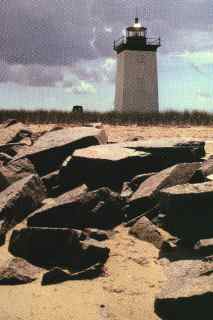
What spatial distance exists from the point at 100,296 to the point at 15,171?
3735 millimetres

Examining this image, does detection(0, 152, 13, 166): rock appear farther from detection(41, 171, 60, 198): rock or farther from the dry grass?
the dry grass

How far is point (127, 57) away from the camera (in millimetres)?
37031

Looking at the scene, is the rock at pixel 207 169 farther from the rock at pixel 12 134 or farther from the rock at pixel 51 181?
the rock at pixel 12 134

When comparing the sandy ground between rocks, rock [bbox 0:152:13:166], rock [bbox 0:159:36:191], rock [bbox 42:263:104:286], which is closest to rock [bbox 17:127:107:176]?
rock [bbox 0:159:36:191]

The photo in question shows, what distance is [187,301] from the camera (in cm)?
444

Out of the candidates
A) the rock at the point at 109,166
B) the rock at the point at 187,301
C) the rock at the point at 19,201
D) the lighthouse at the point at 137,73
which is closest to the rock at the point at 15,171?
the rock at the point at 19,201

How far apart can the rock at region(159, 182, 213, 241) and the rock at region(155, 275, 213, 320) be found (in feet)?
4.38

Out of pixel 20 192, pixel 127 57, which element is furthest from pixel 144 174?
pixel 127 57

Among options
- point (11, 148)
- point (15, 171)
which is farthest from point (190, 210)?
point (11, 148)

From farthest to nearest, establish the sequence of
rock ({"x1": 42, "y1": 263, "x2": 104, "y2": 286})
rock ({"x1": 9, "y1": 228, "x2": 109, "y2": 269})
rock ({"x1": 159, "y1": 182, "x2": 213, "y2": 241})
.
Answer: rock ({"x1": 159, "y1": 182, "x2": 213, "y2": 241})
rock ({"x1": 9, "y1": 228, "x2": 109, "y2": 269})
rock ({"x1": 42, "y1": 263, "x2": 104, "y2": 286})

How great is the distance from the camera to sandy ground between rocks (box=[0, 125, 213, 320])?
15.5ft

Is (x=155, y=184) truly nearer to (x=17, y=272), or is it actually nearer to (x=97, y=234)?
(x=97, y=234)

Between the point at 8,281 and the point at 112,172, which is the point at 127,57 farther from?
the point at 8,281

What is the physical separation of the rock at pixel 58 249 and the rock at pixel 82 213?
0.70 m
